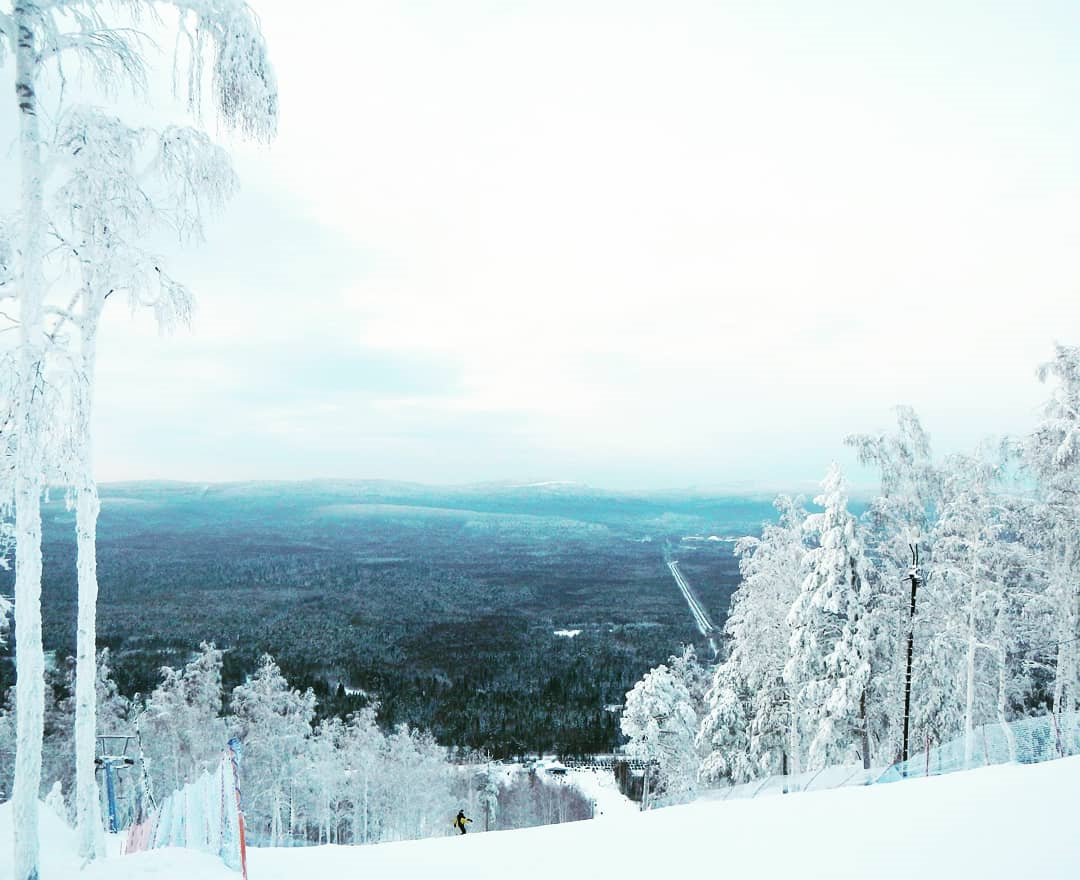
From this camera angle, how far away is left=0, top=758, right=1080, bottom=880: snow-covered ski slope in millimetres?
6473

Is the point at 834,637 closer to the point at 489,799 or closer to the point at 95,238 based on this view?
the point at 95,238

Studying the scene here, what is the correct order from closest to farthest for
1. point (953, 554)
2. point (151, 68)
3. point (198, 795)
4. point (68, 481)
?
1. point (151, 68)
2. point (68, 481)
3. point (198, 795)
4. point (953, 554)

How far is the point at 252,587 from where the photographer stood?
18288 cm

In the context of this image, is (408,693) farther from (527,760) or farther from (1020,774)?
(1020,774)

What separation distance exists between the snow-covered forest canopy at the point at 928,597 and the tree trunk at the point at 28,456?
1775 centimetres

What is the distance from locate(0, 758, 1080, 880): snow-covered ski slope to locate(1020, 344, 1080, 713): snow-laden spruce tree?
9411 mm

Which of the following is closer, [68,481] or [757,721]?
[68,481]

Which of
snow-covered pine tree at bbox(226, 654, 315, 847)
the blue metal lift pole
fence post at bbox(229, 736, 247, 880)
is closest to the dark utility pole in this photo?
fence post at bbox(229, 736, 247, 880)

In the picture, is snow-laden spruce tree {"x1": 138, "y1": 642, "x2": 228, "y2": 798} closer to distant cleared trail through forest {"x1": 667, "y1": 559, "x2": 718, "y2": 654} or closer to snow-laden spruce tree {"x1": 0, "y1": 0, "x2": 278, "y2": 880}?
snow-laden spruce tree {"x1": 0, "y1": 0, "x2": 278, "y2": 880}

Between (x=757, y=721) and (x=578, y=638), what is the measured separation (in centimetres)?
11296

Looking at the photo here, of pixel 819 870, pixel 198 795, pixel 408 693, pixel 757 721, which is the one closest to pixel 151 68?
pixel 198 795

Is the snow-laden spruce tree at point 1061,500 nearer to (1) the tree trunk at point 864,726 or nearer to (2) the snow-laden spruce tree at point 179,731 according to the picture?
(1) the tree trunk at point 864,726

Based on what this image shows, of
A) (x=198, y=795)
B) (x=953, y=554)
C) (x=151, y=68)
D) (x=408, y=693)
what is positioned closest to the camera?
(x=151, y=68)

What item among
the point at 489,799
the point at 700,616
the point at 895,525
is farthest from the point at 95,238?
the point at 700,616
